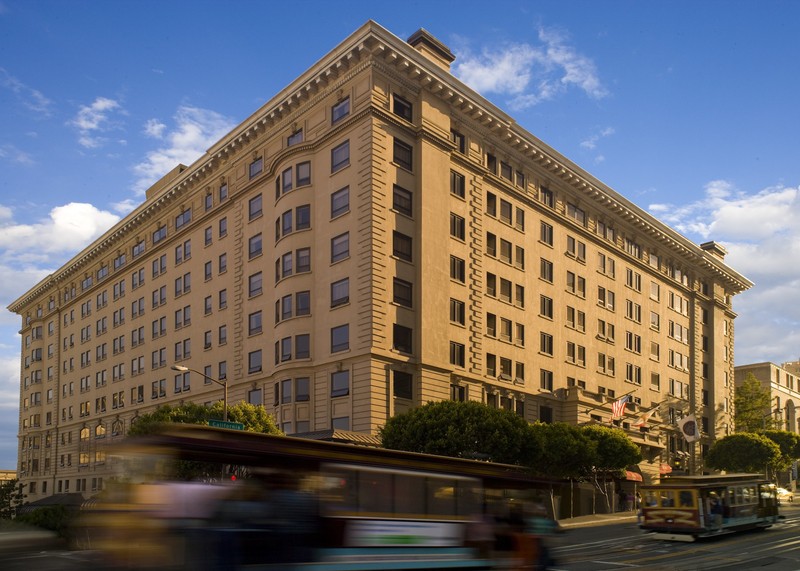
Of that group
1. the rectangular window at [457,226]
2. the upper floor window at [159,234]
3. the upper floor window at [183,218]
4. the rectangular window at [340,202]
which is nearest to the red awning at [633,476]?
the rectangular window at [457,226]

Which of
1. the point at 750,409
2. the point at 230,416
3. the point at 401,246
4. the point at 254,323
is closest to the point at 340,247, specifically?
the point at 401,246

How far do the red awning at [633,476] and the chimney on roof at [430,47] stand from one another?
36.2 metres

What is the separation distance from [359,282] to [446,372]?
8.47m

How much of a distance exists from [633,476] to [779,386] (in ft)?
241

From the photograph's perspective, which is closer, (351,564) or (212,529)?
(212,529)

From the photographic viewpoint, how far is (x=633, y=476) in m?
68.2

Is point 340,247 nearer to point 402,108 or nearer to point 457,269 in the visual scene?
point 457,269

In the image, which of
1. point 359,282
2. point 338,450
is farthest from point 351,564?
point 359,282

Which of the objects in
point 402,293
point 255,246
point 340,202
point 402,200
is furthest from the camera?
point 255,246

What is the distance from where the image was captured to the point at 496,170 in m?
60.2

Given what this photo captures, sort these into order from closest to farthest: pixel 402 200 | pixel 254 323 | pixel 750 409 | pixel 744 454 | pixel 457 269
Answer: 1. pixel 402 200
2. pixel 457 269
3. pixel 254 323
4. pixel 744 454
5. pixel 750 409

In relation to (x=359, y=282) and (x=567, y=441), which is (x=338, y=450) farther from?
(x=567, y=441)

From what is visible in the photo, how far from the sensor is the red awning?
6719 cm

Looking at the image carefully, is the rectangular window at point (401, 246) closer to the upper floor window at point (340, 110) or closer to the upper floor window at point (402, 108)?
the upper floor window at point (402, 108)
